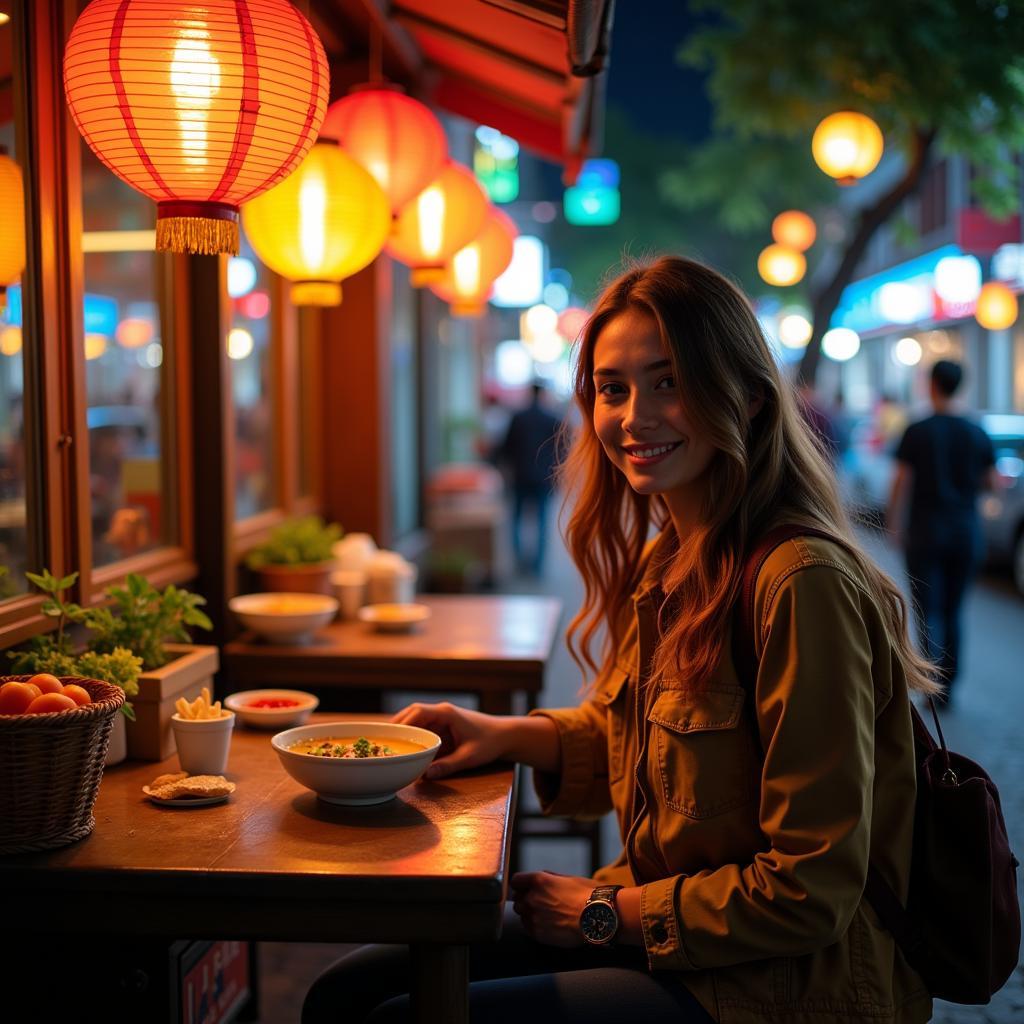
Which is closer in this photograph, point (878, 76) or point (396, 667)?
point (396, 667)

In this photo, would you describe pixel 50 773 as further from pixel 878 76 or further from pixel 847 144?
pixel 878 76

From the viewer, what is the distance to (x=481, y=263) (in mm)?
5336

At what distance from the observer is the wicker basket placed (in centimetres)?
191

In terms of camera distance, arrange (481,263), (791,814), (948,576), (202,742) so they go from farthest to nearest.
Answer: (948,576), (481,263), (202,742), (791,814)

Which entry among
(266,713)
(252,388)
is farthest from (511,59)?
(266,713)

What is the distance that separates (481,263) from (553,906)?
374cm

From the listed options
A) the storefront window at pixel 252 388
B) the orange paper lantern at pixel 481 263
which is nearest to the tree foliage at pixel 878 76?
the orange paper lantern at pixel 481 263

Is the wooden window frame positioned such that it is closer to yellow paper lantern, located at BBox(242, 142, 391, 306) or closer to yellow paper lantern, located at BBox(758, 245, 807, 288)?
yellow paper lantern, located at BBox(242, 142, 391, 306)

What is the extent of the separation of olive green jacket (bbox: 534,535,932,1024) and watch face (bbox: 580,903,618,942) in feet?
0.26

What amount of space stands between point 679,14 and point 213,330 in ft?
33.3

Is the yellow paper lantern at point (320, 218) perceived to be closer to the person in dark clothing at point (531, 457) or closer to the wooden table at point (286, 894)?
the wooden table at point (286, 894)

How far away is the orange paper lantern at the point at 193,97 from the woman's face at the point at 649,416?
0.84 metres

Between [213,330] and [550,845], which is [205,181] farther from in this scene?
[550,845]

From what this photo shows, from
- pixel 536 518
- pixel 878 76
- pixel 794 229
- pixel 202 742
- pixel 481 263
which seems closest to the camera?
pixel 202 742
